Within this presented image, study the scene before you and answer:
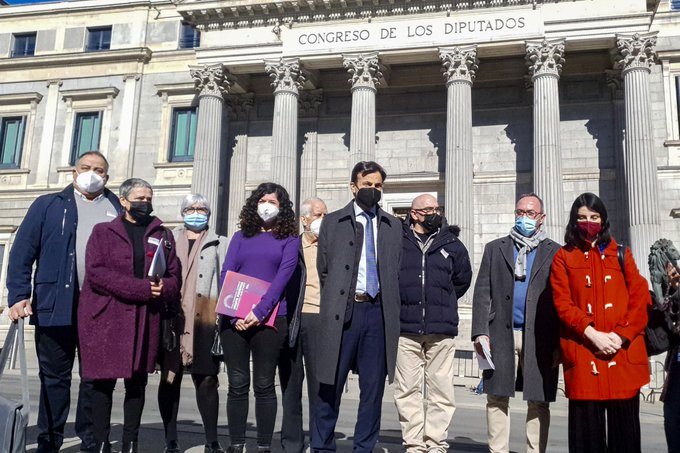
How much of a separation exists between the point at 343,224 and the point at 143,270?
1.84 m

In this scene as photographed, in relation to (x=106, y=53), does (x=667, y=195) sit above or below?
below

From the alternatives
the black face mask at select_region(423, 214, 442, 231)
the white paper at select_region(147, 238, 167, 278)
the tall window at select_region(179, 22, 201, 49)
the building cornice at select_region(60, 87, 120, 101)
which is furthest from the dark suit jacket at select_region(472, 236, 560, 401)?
the building cornice at select_region(60, 87, 120, 101)

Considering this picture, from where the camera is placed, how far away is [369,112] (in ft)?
67.0

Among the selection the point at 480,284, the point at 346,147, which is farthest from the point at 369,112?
the point at 480,284

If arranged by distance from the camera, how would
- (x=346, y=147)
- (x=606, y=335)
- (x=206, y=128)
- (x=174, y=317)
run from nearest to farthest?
(x=606, y=335) < (x=174, y=317) < (x=206, y=128) < (x=346, y=147)

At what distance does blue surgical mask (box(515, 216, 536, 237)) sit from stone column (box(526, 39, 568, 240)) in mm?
12472

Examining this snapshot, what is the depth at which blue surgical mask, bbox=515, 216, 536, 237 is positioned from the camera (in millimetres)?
6305

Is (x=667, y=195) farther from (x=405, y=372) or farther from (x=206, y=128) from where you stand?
(x=405, y=372)

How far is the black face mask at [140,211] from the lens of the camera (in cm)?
574

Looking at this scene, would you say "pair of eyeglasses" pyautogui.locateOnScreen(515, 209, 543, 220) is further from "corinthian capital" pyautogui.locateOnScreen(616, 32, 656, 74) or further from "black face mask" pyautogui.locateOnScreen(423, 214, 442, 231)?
"corinthian capital" pyautogui.locateOnScreen(616, 32, 656, 74)

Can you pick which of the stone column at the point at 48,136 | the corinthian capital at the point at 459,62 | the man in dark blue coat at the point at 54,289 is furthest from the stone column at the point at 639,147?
the stone column at the point at 48,136

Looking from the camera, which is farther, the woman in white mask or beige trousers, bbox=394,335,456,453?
the woman in white mask

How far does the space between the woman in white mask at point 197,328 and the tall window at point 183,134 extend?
Answer: 18702 millimetres

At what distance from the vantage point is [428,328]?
19.3ft
